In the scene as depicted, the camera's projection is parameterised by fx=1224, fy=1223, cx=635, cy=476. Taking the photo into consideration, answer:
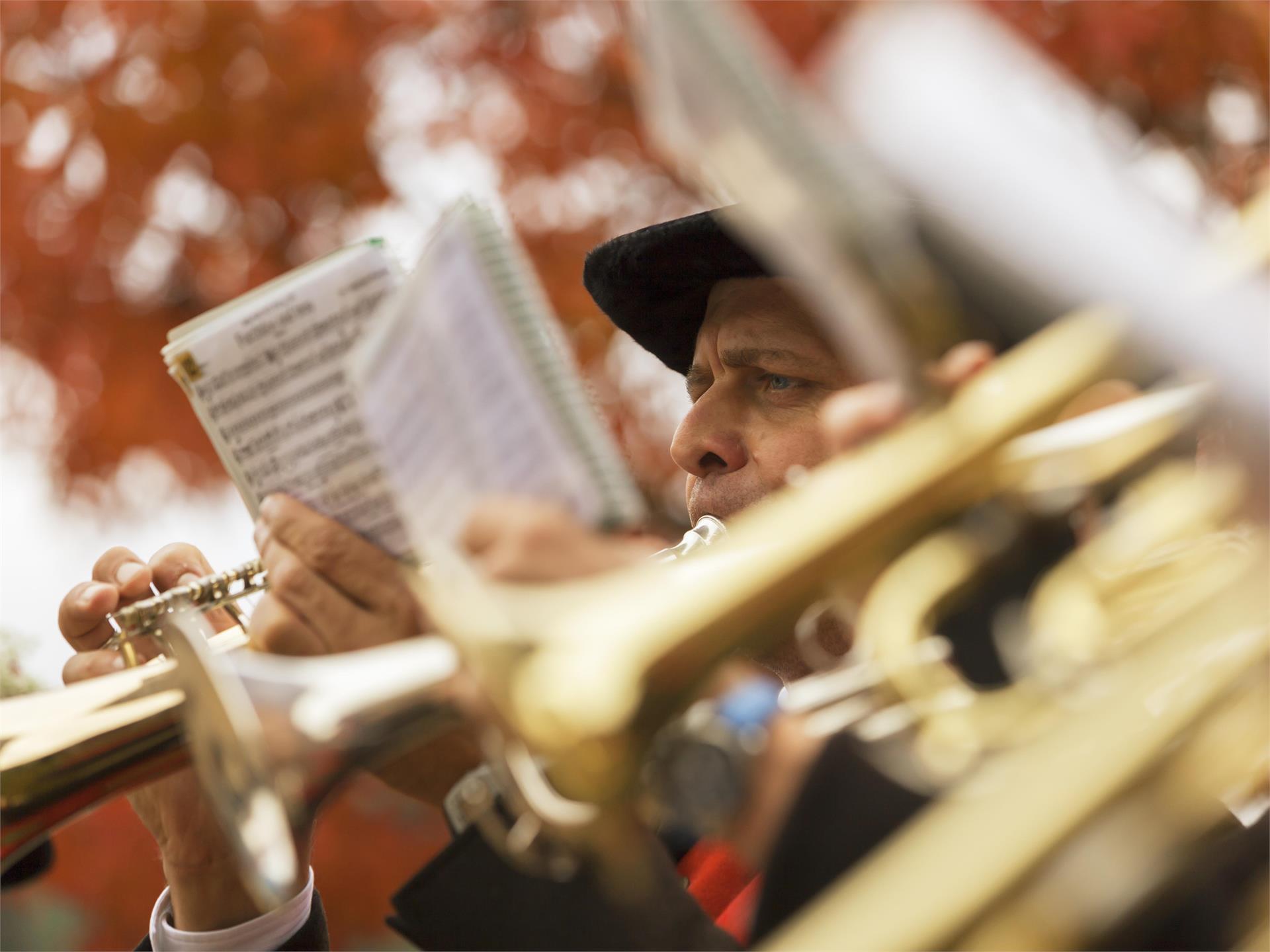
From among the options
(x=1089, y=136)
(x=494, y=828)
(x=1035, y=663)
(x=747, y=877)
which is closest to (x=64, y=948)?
(x=747, y=877)

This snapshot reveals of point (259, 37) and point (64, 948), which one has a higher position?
point (259, 37)

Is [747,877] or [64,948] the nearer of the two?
[747,877]

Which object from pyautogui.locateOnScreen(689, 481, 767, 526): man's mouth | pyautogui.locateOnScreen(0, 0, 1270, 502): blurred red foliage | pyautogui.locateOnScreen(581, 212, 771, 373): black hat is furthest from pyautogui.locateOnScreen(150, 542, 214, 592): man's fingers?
pyautogui.locateOnScreen(0, 0, 1270, 502): blurred red foliage

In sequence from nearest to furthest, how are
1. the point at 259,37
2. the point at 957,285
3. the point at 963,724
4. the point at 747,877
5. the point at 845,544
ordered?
the point at 957,285, the point at 845,544, the point at 963,724, the point at 747,877, the point at 259,37

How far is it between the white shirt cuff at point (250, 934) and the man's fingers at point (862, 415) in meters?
1.30

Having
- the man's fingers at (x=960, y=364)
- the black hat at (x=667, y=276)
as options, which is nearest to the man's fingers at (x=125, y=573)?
the black hat at (x=667, y=276)

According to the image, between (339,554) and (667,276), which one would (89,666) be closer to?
(339,554)

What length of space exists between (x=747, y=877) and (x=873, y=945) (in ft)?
3.22

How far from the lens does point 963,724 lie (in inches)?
51.6

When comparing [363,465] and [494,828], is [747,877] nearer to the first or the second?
[494,828]

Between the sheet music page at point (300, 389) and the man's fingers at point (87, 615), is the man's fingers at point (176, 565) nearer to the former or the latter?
the man's fingers at point (87, 615)

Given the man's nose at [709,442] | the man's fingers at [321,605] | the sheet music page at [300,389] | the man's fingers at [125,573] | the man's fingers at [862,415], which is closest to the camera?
the man's fingers at [862,415]

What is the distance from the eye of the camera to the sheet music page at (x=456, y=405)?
0.98 metres

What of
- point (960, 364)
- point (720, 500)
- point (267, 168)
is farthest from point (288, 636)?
point (267, 168)
